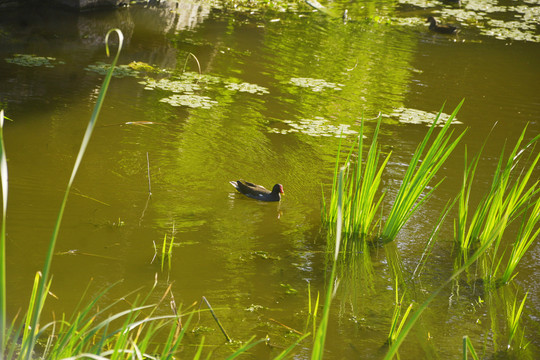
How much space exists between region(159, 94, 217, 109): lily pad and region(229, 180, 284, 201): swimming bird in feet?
6.88

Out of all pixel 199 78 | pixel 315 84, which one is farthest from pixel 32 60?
pixel 315 84

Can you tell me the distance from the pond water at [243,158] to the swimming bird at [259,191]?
77 mm

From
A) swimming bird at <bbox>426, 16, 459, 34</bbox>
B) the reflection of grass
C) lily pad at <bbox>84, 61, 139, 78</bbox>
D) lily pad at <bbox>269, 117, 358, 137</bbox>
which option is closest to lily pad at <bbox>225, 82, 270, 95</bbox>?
lily pad at <bbox>269, 117, 358, 137</bbox>

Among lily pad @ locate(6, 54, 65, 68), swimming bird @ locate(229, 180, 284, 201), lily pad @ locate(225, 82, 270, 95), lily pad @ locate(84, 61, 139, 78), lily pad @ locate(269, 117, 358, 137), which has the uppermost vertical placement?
lily pad @ locate(6, 54, 65, 68)

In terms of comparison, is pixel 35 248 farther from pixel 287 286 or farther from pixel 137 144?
pixel 137 144

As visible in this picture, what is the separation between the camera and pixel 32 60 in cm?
823

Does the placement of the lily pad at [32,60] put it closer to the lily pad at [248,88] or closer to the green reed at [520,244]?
the lily pad at [248,88]

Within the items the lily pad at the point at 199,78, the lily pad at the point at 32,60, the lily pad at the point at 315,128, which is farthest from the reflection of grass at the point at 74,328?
the lily pad at the point at 32,60

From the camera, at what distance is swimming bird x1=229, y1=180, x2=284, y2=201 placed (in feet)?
17.0

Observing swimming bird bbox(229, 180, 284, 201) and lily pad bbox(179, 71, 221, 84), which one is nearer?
swimming bird bbox(229, 180, 284, 201)

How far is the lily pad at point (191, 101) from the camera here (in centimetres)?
718

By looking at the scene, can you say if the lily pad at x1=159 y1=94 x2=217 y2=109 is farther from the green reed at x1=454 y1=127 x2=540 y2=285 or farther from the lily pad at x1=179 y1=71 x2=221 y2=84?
the green reed at x1=454 y1=127 x2=540 y2=285

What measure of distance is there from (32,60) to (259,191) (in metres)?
4.63

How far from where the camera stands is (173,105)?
23.4 feet
